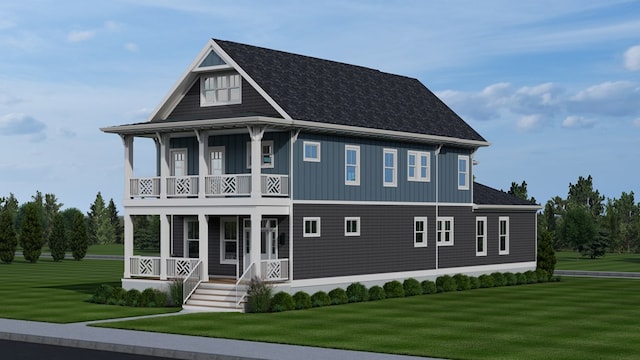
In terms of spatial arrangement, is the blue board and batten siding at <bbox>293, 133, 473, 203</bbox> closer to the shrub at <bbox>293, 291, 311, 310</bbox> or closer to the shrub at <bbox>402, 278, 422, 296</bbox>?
the shrub at <bbox>402, 278, 422, 296</bbox>

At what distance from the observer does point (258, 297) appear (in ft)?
111

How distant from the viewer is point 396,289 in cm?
4041

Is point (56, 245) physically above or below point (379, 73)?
below

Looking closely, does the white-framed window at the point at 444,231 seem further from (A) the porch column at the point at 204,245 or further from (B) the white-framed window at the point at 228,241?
(A) the porch column at the point at 204,245

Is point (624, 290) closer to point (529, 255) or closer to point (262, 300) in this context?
point (529, 255)

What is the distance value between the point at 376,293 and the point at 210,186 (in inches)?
319

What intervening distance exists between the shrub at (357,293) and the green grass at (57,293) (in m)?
7.34

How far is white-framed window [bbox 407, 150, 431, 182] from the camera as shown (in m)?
44.3

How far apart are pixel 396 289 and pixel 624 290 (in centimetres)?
1125

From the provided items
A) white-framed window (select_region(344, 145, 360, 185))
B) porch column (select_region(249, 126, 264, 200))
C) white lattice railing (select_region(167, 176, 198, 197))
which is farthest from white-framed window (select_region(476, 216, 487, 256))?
porch column (select_region(249, 126, 264, 200))

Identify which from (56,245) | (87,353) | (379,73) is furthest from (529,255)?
(56,245)

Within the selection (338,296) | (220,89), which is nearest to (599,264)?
(338,296)

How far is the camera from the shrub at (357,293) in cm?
3803

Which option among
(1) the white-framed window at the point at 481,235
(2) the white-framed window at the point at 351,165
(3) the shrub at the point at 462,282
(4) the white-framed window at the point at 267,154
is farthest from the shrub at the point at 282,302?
(1) the white-framed window at the point at 481,235
